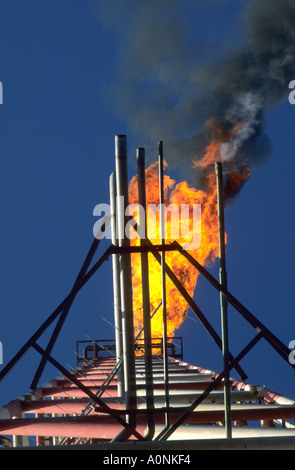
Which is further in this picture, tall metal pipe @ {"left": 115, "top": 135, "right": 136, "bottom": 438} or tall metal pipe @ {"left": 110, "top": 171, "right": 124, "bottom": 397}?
tall metal pipe @ {"left": 110, "top": 171, "right": 124, "bottom": 397}

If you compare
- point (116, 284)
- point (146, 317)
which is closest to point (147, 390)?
point (146, 317)

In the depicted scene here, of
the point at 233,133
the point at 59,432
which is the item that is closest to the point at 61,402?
the point at 59,432

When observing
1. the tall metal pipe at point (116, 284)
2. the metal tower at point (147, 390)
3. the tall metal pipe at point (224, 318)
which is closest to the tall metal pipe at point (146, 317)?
the metal tower at point (147, 390)

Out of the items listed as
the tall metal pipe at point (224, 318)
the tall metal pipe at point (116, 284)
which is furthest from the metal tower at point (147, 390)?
the tall metal pipe at point (116, 284)

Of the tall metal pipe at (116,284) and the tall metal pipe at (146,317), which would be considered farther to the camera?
the tall metal pipe at (116,284)

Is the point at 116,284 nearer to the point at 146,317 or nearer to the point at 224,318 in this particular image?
the point at 146,317

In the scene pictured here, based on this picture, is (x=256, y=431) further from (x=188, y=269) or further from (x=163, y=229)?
(x=188, y=269)

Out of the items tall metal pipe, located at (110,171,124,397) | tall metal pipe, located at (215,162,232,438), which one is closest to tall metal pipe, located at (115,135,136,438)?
tall metal pipe, located at (215,162,232,438)

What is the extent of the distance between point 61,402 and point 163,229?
8.11 metres

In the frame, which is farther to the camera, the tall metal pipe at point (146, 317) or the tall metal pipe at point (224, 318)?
the tall metal pipe at point (146, 317)

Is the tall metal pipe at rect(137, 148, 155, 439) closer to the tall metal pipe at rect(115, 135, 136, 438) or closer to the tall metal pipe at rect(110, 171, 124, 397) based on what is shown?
the tall metal pipe at rect(115, 135, 136, 438)

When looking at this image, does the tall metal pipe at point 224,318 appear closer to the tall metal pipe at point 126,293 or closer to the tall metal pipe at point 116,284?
the tall metal pipe at point 126,293

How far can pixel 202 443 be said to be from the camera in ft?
36.1

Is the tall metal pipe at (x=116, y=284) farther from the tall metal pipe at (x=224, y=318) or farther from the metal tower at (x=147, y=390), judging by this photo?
the tall metal pipe at (x=224, y=318)
